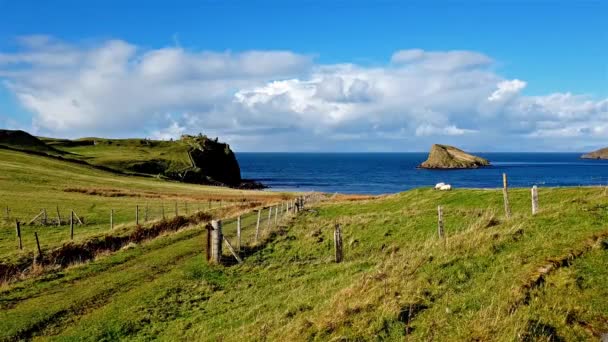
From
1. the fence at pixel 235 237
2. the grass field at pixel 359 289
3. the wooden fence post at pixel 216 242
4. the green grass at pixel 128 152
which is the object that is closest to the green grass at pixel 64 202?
the fence at pixel 235 237

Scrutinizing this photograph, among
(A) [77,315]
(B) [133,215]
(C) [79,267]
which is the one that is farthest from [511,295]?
(B) [133,215]

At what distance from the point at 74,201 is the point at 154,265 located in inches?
1605

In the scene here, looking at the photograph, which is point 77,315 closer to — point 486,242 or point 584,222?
point 486,242

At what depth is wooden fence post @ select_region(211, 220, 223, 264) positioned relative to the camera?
24.8m

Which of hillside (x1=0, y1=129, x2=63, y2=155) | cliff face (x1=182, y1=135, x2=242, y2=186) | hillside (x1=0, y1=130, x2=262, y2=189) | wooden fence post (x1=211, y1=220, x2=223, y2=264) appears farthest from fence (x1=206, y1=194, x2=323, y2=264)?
cliff face (x1=182, y1=135, x2=242, y2=186)

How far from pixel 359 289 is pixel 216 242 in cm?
1320

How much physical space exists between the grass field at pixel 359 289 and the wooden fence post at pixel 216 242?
0.62 metres

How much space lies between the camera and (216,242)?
81.3 ft

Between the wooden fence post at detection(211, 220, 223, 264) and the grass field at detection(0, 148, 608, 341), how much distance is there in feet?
2.05

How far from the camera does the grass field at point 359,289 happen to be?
34.3 ft

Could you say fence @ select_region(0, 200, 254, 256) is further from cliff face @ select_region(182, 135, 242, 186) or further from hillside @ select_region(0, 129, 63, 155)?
cliff face @ select_region(182, 135, 242, 186)

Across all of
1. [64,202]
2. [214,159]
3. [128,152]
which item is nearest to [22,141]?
[128,152]

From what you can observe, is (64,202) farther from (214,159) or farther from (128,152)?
(214,159)

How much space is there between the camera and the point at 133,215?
51.9 meters
